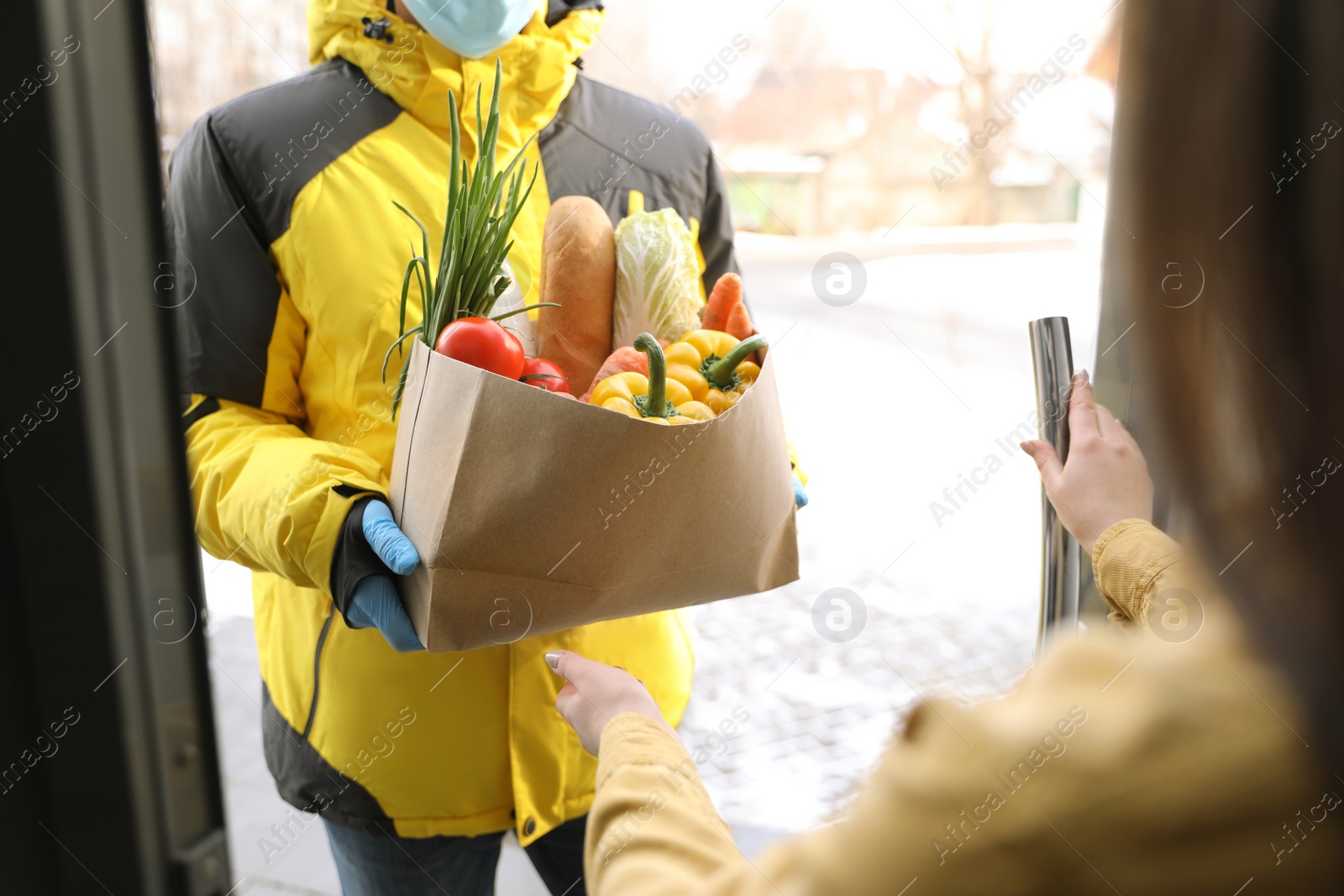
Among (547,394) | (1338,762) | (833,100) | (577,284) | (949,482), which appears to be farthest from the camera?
(833,100)

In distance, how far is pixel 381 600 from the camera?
94 cm

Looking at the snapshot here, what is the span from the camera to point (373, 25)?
3.60 feet

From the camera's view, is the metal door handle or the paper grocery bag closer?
the paper grocery bag

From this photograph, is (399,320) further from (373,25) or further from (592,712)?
(592,712)

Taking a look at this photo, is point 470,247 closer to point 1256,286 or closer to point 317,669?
point 317,669

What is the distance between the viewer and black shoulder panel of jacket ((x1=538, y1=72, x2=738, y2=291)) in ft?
3.99

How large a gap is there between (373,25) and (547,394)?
1.90 ft

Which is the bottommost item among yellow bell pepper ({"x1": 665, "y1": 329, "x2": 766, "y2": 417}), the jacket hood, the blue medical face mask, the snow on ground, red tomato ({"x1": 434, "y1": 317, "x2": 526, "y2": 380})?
the snow on ground

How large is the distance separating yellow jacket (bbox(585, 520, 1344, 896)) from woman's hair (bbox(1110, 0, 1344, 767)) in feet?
0.10

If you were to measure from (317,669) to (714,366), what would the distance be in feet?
1.88

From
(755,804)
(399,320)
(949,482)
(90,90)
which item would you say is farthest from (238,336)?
(949,482)

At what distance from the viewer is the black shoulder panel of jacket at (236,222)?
3.40 feet

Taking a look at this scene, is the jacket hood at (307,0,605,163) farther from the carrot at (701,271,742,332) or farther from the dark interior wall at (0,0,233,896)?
the dark interior wall at (0,0,233,896)

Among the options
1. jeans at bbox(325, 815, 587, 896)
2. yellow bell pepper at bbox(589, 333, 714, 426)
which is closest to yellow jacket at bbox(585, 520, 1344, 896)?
yellow bell pepper at bbox(589, 333, 714, 426)
